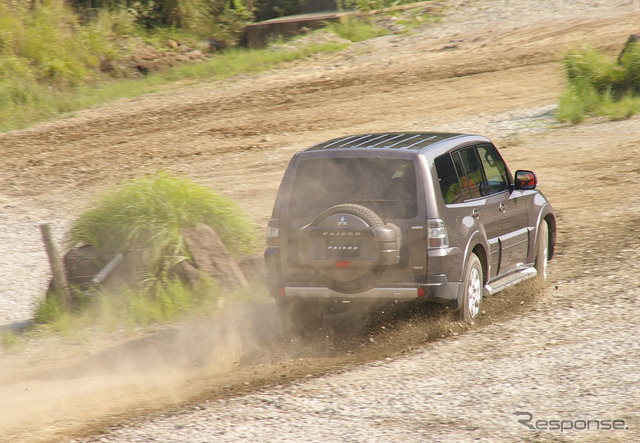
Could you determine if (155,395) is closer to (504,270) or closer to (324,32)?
(504,270)

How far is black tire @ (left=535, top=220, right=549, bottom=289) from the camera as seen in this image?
9.02 m

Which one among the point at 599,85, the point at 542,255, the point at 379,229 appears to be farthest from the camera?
the point at 599,85

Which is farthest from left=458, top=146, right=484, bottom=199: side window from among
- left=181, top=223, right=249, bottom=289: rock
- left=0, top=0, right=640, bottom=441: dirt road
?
left=181, top=223, right=249, bottom=289: rock

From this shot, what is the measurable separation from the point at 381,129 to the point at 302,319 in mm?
9965

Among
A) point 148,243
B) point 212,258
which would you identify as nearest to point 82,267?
point 148,243

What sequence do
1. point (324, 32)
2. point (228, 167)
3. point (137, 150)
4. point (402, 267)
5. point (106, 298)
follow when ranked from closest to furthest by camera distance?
point (402, 267), point (106, 298), point (228, 167), point (137, 150), point (324, 32)

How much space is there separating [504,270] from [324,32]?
56.9ft

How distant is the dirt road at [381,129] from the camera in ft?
19.6

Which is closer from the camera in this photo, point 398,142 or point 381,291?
point 381,291

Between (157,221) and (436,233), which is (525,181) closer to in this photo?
(436,233)

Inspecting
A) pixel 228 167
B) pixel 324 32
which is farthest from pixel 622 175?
pixel 324 32

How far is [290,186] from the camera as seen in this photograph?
743 centimetres

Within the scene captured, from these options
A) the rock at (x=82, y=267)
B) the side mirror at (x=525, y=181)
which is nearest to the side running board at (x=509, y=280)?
the side mirror at (x=525, y=181)

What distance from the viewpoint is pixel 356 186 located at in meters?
7.26
